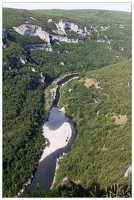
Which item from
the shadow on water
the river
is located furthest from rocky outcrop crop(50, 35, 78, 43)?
the shadow on water

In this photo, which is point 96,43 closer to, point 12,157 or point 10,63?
point 10,63

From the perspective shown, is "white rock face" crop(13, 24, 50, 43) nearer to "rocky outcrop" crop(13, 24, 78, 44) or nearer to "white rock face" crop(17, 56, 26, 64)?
"rocky outcrop" crop(13, 24, 78, 44)

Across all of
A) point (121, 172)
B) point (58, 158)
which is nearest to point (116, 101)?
point (58, 158)

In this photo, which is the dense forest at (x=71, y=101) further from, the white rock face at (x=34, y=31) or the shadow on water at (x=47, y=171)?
the shadow on water at (x=47, y=171)

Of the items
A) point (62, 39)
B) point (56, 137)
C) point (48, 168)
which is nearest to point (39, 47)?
point (62, 39)

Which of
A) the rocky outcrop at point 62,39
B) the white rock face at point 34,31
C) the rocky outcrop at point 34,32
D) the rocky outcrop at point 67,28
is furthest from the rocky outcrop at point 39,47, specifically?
the rocky outcrop at point 67,28
